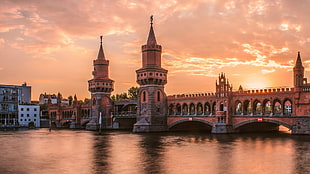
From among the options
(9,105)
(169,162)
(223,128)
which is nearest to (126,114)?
(223,128)

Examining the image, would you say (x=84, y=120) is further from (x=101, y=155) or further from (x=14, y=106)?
(x=101, y=155)

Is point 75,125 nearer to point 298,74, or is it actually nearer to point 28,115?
point 28,115

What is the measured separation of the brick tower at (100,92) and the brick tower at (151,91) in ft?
65.4

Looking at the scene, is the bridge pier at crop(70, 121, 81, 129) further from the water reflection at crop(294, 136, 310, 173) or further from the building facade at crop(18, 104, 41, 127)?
the water reflection at crop(294, 136, 310, 173)

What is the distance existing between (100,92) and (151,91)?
2471 cm

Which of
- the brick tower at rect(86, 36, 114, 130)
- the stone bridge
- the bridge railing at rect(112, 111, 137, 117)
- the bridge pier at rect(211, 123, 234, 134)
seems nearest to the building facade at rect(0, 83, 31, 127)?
the brick tower at rect(86, 36, 114, 130)

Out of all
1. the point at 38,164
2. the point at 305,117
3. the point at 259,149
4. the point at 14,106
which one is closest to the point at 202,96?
the point at 305,117

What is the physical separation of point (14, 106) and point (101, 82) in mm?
42518

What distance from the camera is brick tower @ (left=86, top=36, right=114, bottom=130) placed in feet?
323

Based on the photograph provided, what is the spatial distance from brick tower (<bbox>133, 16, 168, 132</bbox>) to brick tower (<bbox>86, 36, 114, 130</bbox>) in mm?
19941

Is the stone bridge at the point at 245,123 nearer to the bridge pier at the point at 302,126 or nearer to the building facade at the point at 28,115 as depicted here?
the bridge pier at the point at 302,126

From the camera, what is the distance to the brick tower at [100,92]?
98562 millimetres

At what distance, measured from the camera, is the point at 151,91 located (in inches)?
3145

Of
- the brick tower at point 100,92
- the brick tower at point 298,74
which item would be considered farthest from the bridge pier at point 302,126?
the brick tower at point 100,92
